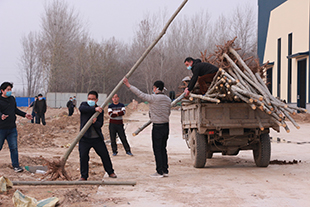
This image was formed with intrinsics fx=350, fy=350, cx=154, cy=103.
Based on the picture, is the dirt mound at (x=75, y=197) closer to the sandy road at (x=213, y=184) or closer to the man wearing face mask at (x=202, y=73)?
the sandy road at (x=213, y=184)

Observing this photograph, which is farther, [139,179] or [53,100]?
[53,100]

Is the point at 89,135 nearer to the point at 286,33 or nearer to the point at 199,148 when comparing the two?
the point at 199,148

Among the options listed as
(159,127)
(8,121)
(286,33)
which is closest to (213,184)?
(159,127)

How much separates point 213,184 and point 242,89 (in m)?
2.16

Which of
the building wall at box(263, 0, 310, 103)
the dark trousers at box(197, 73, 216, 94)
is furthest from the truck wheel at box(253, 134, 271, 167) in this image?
the building wall at box(263, 0, 310, 103)

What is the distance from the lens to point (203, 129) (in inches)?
318

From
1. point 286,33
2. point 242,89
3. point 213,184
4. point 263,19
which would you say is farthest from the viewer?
point 263,19

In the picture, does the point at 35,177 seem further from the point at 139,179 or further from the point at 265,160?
the point at 265,160

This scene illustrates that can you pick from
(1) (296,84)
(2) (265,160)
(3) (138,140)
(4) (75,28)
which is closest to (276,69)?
(1) (296,84)

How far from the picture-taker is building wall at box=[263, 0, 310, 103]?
28372mm

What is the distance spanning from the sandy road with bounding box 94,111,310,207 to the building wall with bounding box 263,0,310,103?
20.4 meters

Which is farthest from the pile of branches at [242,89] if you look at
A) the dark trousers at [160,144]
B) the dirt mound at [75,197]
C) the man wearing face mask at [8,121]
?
the man wearing face mask at [8,121]

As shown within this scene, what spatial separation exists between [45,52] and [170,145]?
46.4 metres

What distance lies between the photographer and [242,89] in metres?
7.48
